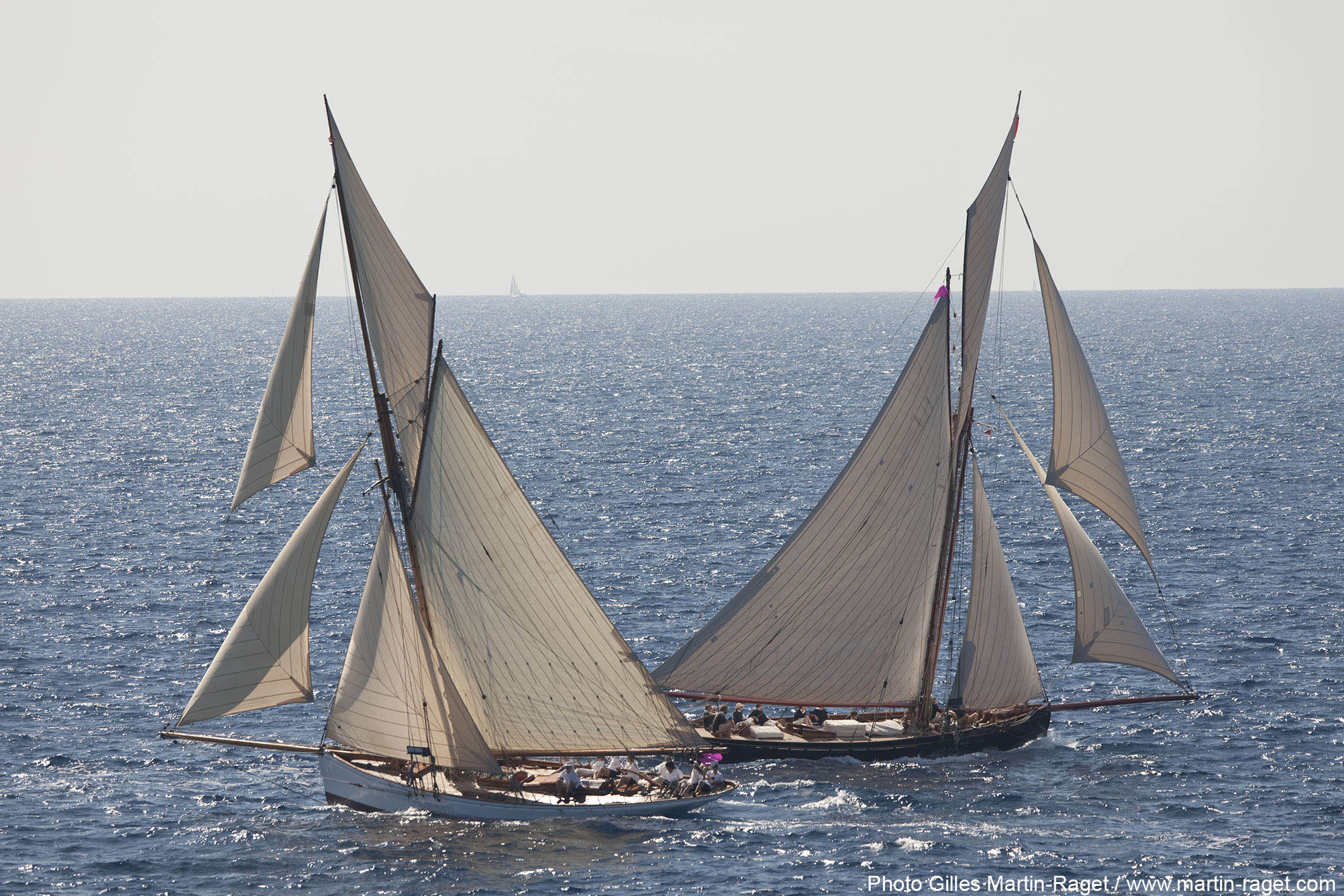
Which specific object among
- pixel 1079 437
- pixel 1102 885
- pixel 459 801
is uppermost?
pixel 1079 437

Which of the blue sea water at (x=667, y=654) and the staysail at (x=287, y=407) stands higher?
the staysail at (x=287, y=407)

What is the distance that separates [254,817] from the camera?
43156 mm

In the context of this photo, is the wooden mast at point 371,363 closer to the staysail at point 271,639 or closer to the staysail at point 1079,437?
the staysail at point 271,639

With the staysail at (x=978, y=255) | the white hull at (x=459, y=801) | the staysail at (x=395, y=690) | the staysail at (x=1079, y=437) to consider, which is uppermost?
the staysail at (x=978, y=255)

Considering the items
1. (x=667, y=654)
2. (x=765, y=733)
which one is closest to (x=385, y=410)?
(x=765, y=733)

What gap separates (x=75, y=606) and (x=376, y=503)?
33762mm

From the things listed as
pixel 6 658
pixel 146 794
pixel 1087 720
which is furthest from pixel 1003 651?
pixel 6 658

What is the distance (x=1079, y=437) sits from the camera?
4562 cm

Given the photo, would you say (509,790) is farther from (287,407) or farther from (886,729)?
Answer: (886,729)

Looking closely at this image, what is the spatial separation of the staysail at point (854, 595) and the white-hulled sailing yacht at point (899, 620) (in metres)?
0.05

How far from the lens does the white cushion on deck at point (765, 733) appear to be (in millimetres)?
48281

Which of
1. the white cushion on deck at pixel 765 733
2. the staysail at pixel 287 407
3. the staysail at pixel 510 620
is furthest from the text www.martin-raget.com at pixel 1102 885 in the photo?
the staysail at pixel 287 407

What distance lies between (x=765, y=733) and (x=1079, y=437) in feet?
45.7

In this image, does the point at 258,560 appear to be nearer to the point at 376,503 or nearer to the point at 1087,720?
the point at 376,503
